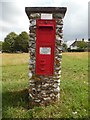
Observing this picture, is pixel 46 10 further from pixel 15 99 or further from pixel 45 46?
pixel 15 99

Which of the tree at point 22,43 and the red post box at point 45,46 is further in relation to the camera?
the tree at point 22,43

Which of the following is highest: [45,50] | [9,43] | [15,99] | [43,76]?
[9,43]

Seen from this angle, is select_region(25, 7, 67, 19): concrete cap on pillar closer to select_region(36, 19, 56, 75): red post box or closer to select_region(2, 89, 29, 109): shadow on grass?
select_region(36, 19, 56, 75): red post box

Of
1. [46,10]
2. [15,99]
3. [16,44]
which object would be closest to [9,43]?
[16,44]

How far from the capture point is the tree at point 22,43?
8138cm

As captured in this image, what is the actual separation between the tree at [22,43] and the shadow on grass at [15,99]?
68264 mm

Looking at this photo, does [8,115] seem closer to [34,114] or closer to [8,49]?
[34,114]

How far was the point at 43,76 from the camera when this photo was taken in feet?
29.6

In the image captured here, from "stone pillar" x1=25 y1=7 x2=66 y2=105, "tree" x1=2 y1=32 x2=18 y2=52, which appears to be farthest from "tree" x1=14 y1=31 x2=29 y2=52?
"stone pillar" x1=25 y1=7 x2=66 y2=105

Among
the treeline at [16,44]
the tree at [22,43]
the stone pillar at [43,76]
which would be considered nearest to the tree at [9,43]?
the treeline at [16,44]

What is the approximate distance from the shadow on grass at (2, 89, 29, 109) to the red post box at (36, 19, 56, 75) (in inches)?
37.0

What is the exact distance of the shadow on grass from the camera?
897 centimetres

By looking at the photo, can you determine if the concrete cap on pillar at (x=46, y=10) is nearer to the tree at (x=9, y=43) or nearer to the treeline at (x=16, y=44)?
the treeline at (x=16, y=44)

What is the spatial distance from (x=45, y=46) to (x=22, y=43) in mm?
74900
